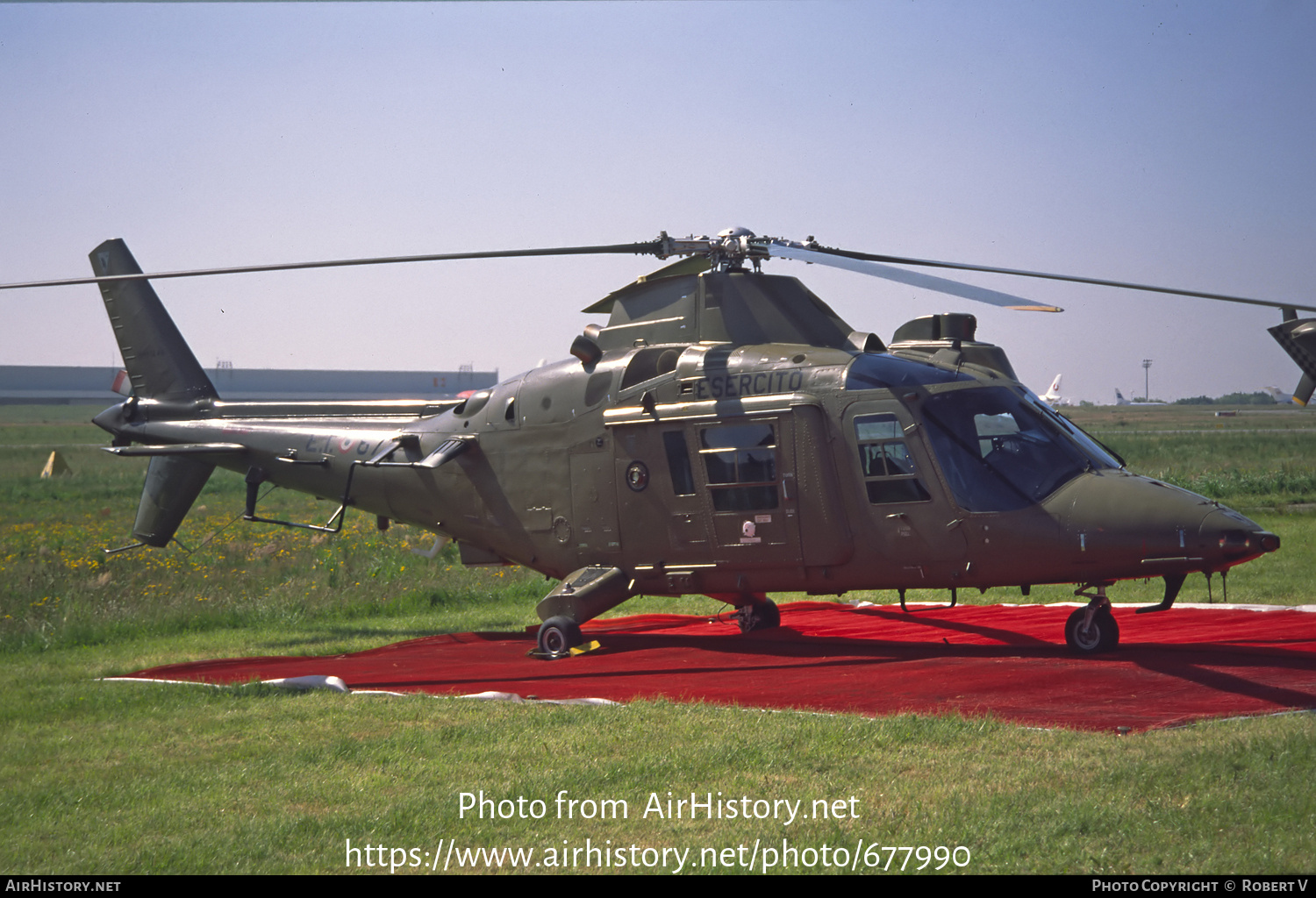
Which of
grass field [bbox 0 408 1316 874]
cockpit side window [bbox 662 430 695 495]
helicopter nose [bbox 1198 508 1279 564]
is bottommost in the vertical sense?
grass field [bbox 0 408 1316 874]

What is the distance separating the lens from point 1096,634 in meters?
9.81

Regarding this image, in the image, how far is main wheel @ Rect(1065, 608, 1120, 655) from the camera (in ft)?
32.0

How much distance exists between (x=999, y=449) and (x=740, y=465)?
2.50 metres

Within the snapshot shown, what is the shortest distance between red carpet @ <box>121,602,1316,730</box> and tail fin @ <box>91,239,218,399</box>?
5.55 metres

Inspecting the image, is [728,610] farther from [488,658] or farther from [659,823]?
[659,823]

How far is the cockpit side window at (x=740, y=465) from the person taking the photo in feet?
35.9

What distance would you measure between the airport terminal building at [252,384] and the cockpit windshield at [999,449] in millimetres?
116076

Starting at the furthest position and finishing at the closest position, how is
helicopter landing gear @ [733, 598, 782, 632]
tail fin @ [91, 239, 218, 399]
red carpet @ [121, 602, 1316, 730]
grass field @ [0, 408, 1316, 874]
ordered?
tail fin @ [91, 239, 218, 399] → helicopter landing gear @ [733, 598, 782, 632] → red carpet @ [121, 602, 1316, 730] → grass field @ [0, 408, 1316, 874]

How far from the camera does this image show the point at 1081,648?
9.82 meters

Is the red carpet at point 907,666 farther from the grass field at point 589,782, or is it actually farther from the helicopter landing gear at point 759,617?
the grass field at point 589,782

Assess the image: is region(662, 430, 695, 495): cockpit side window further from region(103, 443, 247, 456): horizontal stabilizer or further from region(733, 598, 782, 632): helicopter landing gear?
region(103, 443, 247, 456): horizontal stabilizer

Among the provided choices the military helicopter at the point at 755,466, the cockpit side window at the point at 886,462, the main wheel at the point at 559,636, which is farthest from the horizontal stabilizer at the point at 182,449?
the cockpit side window at the point at 886,462

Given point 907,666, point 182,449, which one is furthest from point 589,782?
point 182,449

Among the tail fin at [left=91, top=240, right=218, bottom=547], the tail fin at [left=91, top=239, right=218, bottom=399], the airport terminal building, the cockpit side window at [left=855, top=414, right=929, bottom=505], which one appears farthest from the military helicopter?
the airport terminal building
